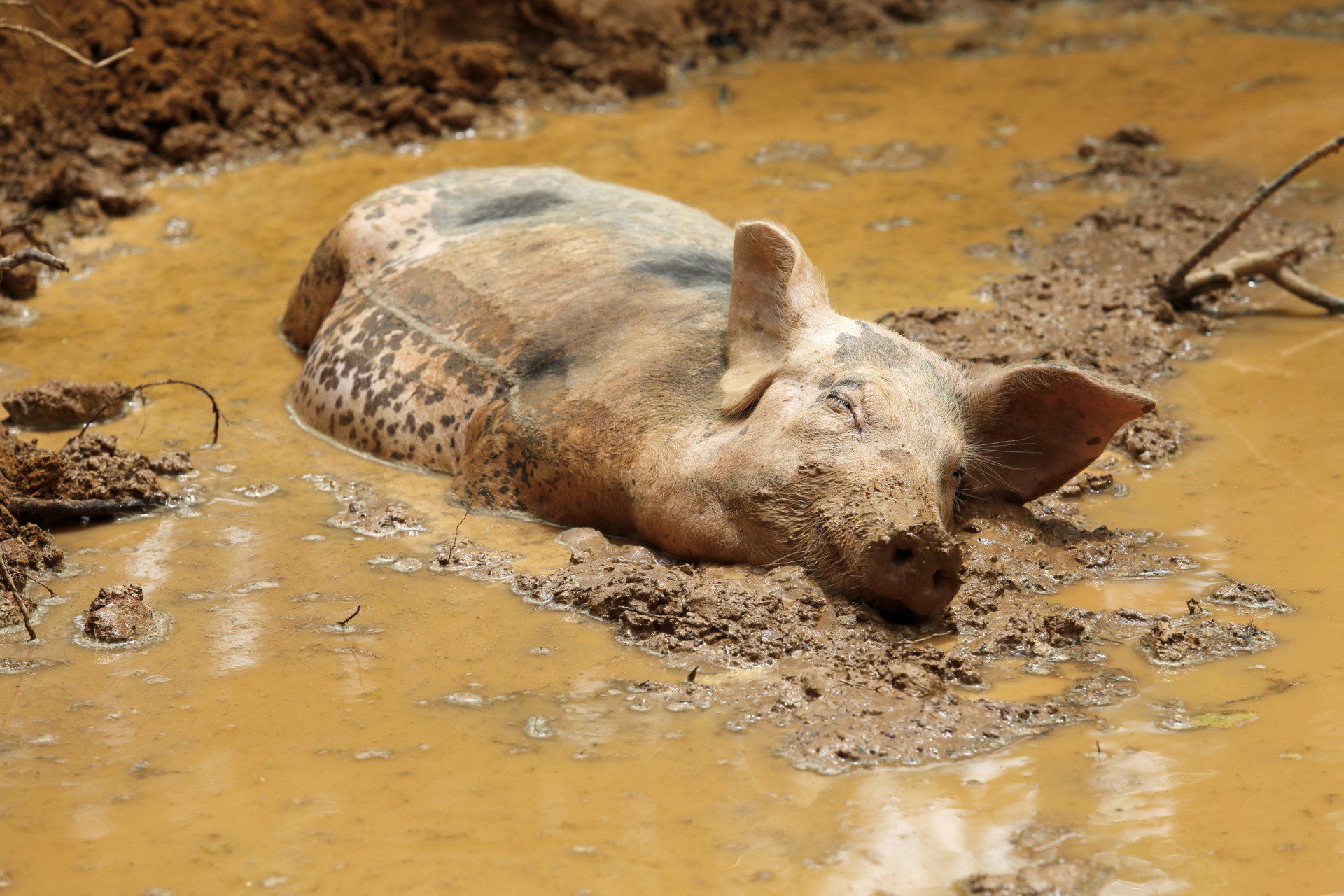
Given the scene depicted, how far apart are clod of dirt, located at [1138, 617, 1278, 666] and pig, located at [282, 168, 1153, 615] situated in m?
0.56

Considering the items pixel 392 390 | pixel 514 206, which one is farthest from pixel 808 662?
pixel 514 206

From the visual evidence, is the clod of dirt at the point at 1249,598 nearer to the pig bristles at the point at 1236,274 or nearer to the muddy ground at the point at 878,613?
the muddy ground at the point at 878,613

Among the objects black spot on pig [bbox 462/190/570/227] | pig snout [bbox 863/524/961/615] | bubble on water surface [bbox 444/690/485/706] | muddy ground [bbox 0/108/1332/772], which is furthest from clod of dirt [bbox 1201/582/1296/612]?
black spot on pig [bbox 462/190/570/227]

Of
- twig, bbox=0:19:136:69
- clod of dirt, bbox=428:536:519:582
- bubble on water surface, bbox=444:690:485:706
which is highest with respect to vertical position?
twig, bbox=0:19:136:69

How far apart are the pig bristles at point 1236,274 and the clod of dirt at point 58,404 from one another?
15.3 ft

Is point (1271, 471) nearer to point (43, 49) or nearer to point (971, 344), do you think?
point (971, 344)

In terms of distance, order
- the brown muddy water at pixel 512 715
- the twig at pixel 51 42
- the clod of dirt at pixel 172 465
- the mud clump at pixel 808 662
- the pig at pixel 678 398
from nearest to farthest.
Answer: the brown muddy water at pixel 512 715 < the mud clump at pixel 808 662 < the pig at pixel 678 398 < the clod of dirt at pixel 172 465 < the twig at pixel 51 42

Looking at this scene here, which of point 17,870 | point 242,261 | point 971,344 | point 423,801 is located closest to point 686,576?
Result: point 423,801

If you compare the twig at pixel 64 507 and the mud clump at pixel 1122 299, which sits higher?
the mud clump at pixel 1122 299

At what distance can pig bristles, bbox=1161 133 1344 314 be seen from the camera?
19.2 feet

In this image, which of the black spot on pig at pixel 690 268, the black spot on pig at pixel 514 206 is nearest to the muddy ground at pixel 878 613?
the black spot on pig at pixel 690 268

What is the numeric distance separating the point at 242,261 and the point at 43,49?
9.35 feet

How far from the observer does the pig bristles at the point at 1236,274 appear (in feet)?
19.2

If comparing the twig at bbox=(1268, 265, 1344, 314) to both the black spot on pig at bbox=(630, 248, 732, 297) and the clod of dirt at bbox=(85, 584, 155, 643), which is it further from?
the clod of dirt at bbox=(85, 584, 155, 643)
